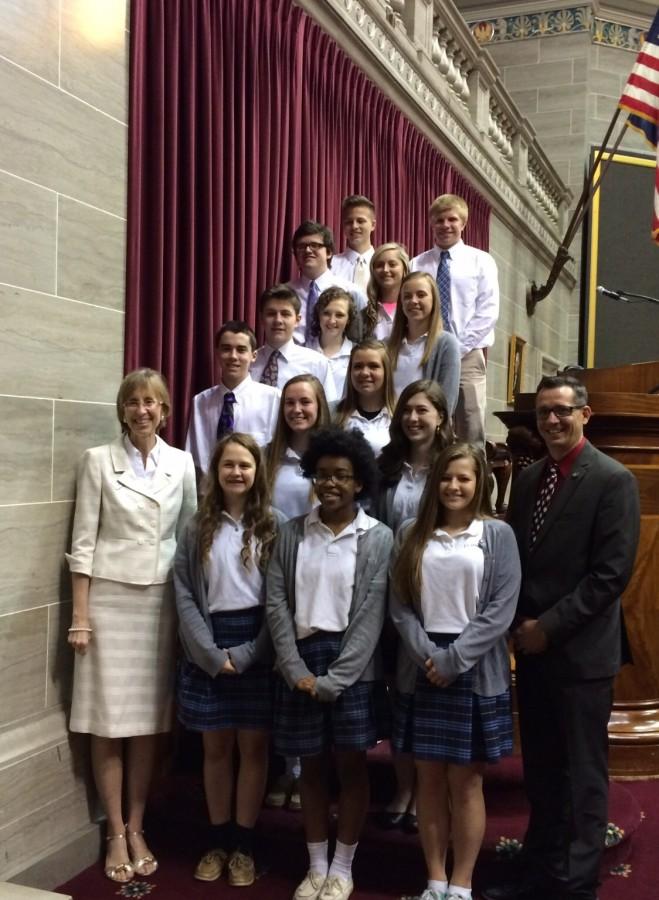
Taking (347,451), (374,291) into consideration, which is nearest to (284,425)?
(347,451)

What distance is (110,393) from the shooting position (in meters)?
3.47

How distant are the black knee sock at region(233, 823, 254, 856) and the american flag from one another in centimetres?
639

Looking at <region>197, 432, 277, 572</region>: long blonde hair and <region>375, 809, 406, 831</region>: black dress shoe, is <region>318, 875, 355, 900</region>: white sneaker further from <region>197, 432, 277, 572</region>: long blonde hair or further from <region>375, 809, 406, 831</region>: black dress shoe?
<region>197, 432, 277, 572</region>: long blonde hair

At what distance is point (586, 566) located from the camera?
2863 mm

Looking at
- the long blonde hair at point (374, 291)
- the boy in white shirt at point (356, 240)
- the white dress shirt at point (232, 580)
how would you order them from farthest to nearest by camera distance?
the boy in white shirt at point (356, 240), the long blonde hair at point (374, 291), the white dress shirt at point (232, 580)

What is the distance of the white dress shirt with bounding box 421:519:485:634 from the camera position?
2.83 meters

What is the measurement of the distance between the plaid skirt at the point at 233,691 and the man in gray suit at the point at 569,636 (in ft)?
2.80

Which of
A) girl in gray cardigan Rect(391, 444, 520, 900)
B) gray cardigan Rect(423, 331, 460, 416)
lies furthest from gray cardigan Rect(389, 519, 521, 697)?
gray cardigan Rect(423, 331, 460, 416)

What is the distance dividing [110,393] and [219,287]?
0.92 meters

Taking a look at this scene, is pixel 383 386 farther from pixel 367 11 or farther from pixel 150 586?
pixel 367 11

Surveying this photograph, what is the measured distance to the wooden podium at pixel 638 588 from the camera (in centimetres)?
389

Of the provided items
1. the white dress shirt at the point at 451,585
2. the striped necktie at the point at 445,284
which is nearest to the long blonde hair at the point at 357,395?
the white dress shirt at the point at 451,585

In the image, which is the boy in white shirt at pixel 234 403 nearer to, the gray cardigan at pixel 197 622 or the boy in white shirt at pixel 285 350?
the boy in white shirt at pixel 285 350

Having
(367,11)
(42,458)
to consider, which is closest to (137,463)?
(42,458)
